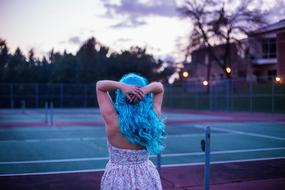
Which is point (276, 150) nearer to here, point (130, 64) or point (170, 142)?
point (170, 142)

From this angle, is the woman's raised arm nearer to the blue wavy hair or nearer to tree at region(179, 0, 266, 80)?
the blue wavy hair

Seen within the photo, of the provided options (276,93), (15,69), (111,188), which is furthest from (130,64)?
(111,188)

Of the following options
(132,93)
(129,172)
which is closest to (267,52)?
(129,172)

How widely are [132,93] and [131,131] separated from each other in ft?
0.98

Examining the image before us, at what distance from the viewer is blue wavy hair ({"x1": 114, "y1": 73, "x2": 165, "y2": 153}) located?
310 cm

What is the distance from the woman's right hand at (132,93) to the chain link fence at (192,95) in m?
31.1

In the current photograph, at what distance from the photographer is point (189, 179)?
323 inches

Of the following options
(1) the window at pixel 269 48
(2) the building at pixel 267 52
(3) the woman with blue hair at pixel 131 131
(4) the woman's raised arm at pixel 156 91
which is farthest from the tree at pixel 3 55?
(3) the woman with blue hair at pixel 131 131

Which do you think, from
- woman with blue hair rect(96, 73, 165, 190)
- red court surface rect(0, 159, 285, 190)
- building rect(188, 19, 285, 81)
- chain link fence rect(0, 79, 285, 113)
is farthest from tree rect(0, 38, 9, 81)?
woman with blue hair rect(96, 73, 165, 190)

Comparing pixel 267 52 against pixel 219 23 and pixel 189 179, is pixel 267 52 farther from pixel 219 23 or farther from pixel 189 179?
pixel 189 179

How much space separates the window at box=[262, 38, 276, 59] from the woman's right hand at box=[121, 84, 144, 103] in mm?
49937

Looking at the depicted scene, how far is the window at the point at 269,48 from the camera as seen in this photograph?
5112 cm

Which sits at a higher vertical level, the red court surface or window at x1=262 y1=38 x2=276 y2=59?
window at x1=262 y1=38 x2=276 y2=59

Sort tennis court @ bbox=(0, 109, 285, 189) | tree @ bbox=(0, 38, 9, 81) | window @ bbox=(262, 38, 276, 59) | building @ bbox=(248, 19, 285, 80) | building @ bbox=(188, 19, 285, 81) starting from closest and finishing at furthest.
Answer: tennis court @ bbox=(0, 109, 285, 189)
tree @ bbox=(0, 38, 9, 81)
building @ bbox=(248, 19, 285, 80)
building @ bbox=(188, 19, 285, 81)
window @ bbox=(262, 38, 276, 59)
